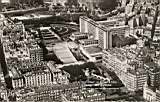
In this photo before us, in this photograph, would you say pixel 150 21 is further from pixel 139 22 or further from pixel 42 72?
pixel 42 72

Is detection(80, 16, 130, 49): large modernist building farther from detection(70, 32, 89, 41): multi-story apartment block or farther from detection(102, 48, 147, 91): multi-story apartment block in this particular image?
detection(102, 48, 147, 91): multi-story apartment block

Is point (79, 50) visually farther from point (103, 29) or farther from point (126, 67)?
point (126, 67)

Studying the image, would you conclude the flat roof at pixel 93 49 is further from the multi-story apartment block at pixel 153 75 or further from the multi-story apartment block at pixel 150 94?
the multi-story apartment block at pixel 150 94

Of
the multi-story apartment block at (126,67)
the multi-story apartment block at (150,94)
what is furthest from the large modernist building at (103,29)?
the multi-story apartment block at (150,94)

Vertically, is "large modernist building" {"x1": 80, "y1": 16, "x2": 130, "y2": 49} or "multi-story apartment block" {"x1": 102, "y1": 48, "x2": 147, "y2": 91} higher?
"large modernist building" {"x1": 80, "y1": 16, "x2": 130, "y2": 49}

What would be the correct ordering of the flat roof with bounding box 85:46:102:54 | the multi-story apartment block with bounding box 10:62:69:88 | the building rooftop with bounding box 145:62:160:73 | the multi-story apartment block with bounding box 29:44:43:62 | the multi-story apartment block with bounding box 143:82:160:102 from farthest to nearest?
the flat roof with bounding box 85:46:102:54 → the multi-story apartment block with bounding box 29:44:43:62 → the building rooftop with bounding box 145:62:160:73 → the multi-story apartment block with bounding box 10:62:69:88 → the multi-story apartment block with bounding box 143:82:160:102

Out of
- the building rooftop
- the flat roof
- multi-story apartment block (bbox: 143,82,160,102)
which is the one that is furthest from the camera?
the flat roof

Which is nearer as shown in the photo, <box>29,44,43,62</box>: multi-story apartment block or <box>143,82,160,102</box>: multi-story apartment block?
<box>143,82,160,102</box>: multi-story apartment block

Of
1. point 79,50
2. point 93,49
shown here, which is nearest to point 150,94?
point 93,49

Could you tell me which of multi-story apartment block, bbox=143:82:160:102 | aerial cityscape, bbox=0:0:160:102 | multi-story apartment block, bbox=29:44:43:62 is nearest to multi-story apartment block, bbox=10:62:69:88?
aerial cityscape, bbox=0:0:160:102
